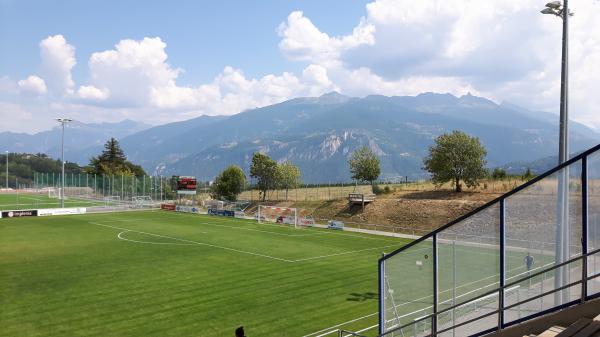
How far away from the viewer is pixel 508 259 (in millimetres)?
8656

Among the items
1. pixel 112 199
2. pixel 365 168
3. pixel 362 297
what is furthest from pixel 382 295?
pixel 112 199

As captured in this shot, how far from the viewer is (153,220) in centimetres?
6397

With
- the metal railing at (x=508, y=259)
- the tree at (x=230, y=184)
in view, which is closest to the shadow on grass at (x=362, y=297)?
the metal railing at (x=508, y=259)

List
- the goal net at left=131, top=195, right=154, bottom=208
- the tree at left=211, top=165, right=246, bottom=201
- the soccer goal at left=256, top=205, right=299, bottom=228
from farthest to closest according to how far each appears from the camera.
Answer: the tree at left=211, top=165, right=246, bottom=201, the goal net at left=131, top=195, right=154, bottom=208, the soccer goal at left=256, top=205, right=299, bottom=228

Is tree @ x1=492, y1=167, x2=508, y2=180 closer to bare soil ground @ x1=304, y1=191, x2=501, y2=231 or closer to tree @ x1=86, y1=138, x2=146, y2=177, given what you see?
bare soil ground @ x1=304, y1=191, x2=501, y2=231

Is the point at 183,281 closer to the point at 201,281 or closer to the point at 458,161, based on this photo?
the point at 201,281

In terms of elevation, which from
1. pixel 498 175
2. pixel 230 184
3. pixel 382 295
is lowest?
pixel 382 295

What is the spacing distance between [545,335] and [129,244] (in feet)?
133

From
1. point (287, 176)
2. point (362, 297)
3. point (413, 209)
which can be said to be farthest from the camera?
point (287, 176)

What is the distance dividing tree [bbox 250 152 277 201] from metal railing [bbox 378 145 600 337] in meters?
77.8

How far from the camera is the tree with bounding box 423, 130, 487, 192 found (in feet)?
208

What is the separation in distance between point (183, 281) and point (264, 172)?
6097 centimetres

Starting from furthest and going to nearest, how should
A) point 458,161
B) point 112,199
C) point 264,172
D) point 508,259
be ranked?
point 112,199, point 264,172, point 458,161, point 508,259

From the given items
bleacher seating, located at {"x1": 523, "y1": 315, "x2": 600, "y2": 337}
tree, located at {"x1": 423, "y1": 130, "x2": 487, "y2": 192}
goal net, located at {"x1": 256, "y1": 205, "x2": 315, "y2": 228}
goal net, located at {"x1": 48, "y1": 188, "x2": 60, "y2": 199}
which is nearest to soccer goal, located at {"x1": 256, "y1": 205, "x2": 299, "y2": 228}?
goal net, located at {"x1": 256, "y1": 205, "x2": 315, "y2": 228}
